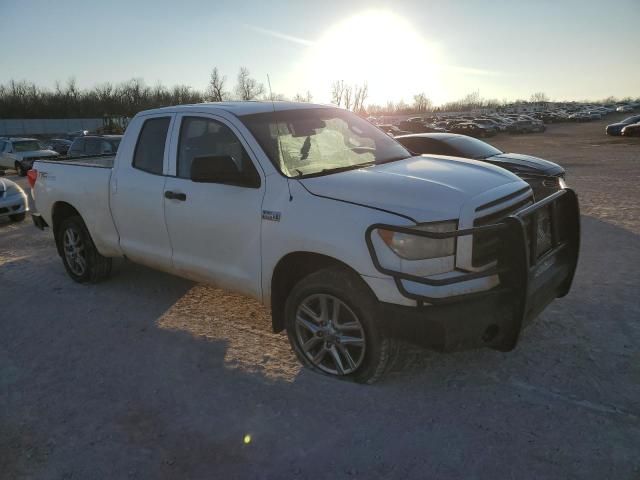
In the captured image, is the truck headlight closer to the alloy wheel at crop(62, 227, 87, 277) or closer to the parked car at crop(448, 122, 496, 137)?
the alloy wheel at crop(62, 227, 87, 277)

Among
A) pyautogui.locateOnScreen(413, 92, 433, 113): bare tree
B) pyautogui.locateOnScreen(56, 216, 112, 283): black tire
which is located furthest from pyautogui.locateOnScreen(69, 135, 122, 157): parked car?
pyautogui.locateOnScreen(413, 92, 433, 113): bare tree

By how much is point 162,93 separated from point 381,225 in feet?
303

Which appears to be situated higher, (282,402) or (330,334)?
(330,334)

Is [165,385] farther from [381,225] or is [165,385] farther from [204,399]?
[381,225]

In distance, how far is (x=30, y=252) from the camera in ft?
24.8

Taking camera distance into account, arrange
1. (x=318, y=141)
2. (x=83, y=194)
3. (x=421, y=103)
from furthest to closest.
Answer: (x=421, y=103), (x=83, y=194), (x=318, y=141)

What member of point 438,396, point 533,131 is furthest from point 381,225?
point 533,131

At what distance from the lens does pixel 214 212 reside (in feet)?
12.8

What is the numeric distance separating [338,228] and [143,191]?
89.8 inches

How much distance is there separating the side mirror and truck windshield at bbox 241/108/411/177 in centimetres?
24

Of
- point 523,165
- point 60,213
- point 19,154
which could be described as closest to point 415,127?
point 19,154

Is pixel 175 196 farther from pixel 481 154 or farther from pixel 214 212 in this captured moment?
pixel 481 154

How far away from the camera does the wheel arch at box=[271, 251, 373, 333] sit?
342 cm

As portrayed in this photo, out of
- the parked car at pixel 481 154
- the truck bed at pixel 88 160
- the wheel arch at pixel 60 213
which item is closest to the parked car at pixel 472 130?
the parked car at pixel 481 154
